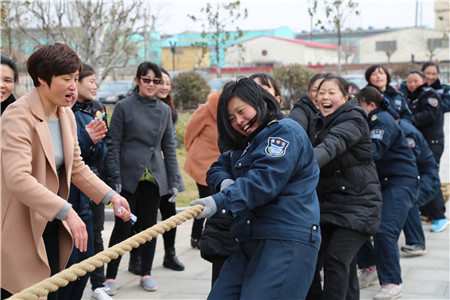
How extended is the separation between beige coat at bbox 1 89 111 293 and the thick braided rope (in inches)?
17.7

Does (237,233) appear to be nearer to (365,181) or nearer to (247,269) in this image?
(247,269)

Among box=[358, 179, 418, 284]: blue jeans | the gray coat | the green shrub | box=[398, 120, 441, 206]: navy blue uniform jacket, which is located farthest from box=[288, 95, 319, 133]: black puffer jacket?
the green shrub

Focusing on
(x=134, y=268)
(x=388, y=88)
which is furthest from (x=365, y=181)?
(x=388, y=88)

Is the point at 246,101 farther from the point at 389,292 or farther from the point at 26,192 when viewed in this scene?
the point at 389,292

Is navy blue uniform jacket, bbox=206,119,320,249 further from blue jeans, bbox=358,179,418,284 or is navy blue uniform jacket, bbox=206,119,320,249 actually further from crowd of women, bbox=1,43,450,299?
blue jeans, bbox=358,179,418,284

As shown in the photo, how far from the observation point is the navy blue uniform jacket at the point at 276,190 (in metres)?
2.99

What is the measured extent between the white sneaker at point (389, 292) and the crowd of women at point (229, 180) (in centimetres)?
2

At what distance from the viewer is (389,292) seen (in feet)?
17.7

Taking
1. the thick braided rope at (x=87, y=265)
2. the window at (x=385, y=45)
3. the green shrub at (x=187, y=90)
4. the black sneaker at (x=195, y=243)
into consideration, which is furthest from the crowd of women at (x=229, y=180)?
the window at (x=385, y=45)

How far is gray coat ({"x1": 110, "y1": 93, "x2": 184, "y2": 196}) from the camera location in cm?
556

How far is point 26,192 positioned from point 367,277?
151 inches

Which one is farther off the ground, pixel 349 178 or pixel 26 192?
pixel 26 192

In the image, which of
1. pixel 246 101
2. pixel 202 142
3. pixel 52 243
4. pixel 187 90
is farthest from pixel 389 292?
pixel 187 90

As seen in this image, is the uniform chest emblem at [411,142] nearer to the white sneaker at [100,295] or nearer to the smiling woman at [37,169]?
the white sneaker at [100,295]
